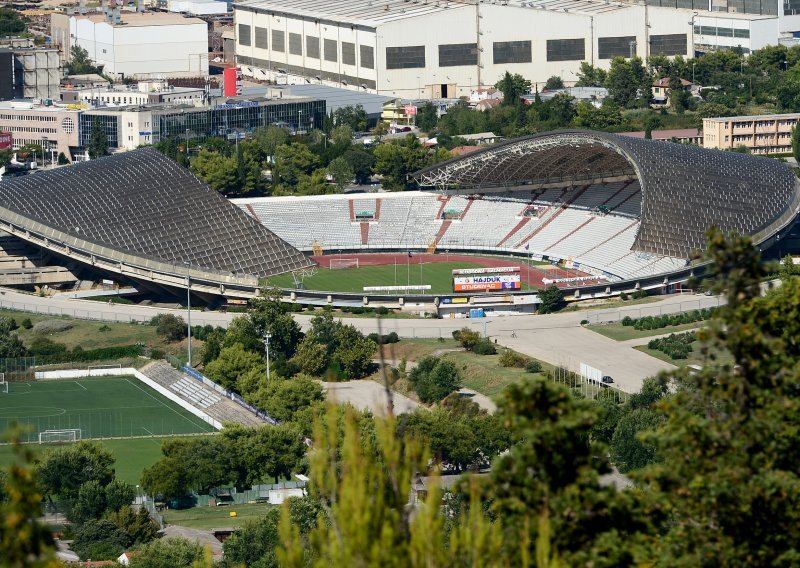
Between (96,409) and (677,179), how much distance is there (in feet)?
114

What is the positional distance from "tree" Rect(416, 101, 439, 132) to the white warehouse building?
8484mm

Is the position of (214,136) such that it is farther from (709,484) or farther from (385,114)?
(709,484)

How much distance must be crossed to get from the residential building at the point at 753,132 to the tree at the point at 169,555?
76599 mm

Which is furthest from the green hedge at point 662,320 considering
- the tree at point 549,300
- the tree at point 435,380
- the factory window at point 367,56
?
the factory window at point 367,56

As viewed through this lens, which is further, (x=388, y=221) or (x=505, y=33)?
(x=505, y=33)

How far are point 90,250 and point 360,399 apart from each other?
2382 cm

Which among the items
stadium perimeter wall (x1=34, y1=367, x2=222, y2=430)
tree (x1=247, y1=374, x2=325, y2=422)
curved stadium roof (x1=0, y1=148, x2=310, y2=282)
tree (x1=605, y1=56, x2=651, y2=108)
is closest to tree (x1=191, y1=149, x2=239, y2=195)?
curved stadium roof (x1=0, y1=148, x2=310, y2=282)

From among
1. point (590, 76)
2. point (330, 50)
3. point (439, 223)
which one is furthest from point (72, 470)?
point (330, 50)

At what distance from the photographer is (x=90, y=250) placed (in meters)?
90.1

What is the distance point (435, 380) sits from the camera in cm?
7100

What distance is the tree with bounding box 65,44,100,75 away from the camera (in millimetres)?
153125

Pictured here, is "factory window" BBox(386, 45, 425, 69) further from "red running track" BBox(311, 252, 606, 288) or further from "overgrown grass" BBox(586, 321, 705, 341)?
"overgrown grass" BBox(586, 321, 705, 341)

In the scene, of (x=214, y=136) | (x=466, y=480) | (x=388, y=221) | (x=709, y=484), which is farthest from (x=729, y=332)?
(x=214, y=136)

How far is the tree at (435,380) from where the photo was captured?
70.6 meters
